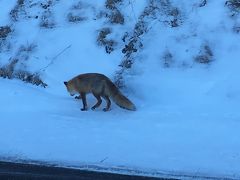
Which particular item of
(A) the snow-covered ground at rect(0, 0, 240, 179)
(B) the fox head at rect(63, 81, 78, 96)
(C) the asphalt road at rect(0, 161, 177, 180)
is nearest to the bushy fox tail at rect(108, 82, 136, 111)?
(A) the snow-covered ground at rect(0, 0, 240, 179)

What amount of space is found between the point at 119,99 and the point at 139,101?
755 millimetres

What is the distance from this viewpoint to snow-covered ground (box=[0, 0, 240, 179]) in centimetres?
940

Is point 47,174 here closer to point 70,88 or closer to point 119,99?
point 119,99

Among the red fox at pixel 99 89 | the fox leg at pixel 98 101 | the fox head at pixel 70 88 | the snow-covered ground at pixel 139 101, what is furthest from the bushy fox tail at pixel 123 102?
the fox head at pixel 70 88

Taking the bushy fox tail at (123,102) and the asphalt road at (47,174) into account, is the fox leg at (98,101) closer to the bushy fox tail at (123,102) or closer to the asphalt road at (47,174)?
the bushy fox tail at (123,102)

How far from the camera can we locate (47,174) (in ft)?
27.1

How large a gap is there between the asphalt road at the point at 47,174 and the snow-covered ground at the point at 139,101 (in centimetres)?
43

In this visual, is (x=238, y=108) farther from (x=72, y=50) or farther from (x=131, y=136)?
(x=72, y=50)

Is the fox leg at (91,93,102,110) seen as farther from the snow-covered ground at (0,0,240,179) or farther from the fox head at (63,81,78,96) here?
the fox head at (63,81,78,96)

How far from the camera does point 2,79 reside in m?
14.6

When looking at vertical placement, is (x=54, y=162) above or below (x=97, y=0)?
below

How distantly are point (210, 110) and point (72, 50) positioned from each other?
4.42 m

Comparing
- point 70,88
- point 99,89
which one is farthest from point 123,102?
point 70,88

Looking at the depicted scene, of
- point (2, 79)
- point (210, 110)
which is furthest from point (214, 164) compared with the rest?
point (2, 79)
